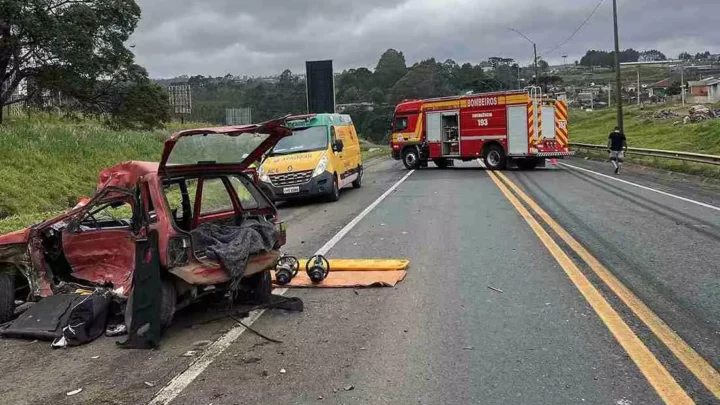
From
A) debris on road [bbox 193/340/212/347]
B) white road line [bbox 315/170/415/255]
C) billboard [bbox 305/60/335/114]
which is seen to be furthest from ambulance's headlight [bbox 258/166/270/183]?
billboard [bbox 305/60/335/114]

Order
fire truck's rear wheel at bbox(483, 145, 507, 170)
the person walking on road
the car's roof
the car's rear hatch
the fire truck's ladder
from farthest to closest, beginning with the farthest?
fire truck's rear wheel at bbox(483, 145, 507, 170)
the fire truck's ladder
the person walking on road
the car's roof
the car's rear hatch

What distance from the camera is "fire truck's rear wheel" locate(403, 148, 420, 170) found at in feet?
97.4

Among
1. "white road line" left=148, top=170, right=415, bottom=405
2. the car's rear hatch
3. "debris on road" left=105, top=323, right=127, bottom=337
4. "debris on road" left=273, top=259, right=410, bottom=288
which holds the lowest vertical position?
"white road line" left=148, top=170, right=415, bottom=405

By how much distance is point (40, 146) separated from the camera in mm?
20188

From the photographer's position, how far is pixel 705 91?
8188 centimetres

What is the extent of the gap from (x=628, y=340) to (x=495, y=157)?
22.1 m

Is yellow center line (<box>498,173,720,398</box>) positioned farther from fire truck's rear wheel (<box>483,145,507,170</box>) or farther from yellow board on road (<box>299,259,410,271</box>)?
fire truck's rear wheel (<box>483,145,507,170</box>)

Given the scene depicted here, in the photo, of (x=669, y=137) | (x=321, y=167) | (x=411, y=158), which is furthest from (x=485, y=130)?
(x=669, y=137)

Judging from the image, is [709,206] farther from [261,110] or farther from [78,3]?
[261,110]

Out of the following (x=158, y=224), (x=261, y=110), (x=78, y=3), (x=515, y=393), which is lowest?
(x=515, y=393)

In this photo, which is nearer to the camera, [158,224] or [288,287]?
[158,224]

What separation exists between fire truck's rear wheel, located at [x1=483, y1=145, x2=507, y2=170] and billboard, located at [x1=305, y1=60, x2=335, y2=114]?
9692 mm

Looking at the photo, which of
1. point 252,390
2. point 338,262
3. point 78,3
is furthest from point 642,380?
point 78,3

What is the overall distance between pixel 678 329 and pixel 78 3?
28.6m
